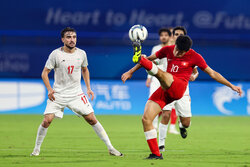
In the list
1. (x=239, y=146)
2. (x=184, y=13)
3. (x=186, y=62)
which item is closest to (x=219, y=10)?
(x=184, y=13)

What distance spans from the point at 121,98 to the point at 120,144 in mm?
7449

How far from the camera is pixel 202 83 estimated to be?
1841 cm

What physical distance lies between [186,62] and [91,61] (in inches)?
461

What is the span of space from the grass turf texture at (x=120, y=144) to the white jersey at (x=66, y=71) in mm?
970

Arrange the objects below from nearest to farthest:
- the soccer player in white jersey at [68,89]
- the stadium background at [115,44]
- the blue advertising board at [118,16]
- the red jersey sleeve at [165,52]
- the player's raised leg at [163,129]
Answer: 1. the red jersey sleeve at [165,52]
2. the soccer player in white jersey at [68,89]
3. the player's raised leg at [163,129]
4. the stadium background at [115,44]
5. the blue advertising board at [118,16]

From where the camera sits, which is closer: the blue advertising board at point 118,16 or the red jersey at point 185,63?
the red jersey at point 185,63

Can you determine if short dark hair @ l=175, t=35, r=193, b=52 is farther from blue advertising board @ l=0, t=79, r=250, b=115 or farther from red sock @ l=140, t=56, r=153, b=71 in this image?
blue advertising board @ l=0, t=79, r=250, b=115

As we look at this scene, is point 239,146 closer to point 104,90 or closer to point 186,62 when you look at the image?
point 186,62

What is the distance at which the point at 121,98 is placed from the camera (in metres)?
18.2

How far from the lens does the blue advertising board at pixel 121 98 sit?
17.8 meters

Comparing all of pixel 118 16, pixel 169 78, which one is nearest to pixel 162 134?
pixel 169 78

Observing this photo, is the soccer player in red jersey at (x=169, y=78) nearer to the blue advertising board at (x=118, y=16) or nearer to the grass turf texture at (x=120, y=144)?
the grass turf texture at (x=120, y=144)

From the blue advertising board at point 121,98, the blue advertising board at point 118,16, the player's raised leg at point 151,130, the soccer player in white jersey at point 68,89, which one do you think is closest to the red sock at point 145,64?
the player's raised leg at point 151,130

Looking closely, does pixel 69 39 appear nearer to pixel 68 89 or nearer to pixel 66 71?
pixel 66 71
